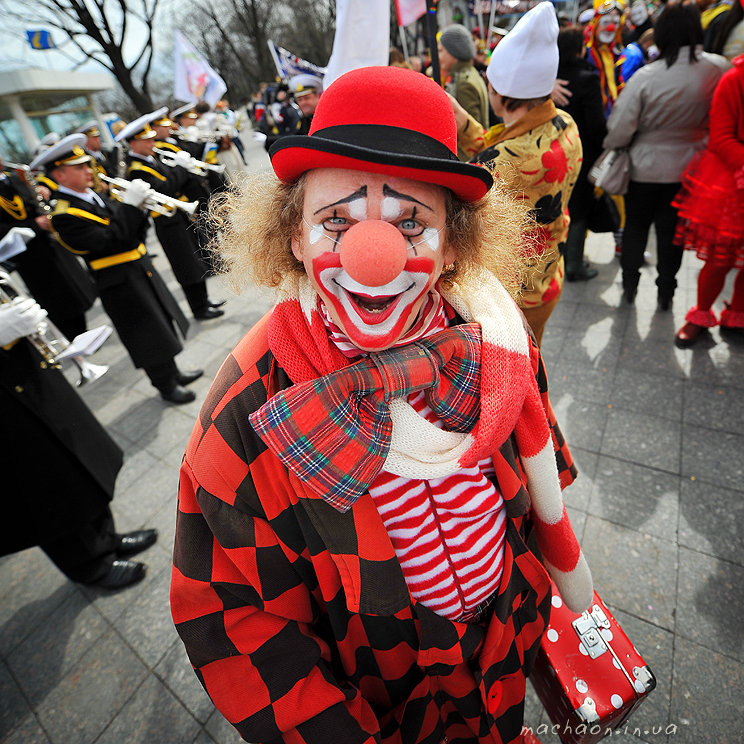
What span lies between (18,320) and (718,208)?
3.76 meters

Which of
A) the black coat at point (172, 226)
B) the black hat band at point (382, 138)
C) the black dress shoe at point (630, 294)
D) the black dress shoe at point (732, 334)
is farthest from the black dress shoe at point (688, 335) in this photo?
the black coat at point (172, 226)

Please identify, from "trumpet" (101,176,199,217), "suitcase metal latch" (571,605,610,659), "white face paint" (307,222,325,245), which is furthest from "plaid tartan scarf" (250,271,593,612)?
"trumpet" (101,176,199,217)

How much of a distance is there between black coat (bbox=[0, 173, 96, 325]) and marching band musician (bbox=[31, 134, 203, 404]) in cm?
135

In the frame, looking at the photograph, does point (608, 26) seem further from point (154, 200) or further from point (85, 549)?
point (85, 549)

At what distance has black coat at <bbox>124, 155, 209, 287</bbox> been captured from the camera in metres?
4.51

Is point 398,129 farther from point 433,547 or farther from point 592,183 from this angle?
point 592,183

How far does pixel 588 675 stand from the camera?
4.11 ft

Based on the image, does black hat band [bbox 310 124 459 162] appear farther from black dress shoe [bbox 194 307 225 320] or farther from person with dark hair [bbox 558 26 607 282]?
black dress shoe [bbox 194 307 225 320]

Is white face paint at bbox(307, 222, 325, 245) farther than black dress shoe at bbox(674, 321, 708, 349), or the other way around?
black dress shoe at bbox(674, 321, 708, 349)

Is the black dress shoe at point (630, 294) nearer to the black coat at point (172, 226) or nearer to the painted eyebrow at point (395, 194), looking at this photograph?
the painted eyebrow at point (395, 194)

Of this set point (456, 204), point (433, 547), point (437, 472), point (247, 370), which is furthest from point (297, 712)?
point (456, 204)

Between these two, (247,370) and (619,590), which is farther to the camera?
(619,590)

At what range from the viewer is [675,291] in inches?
150

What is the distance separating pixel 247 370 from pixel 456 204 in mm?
592
